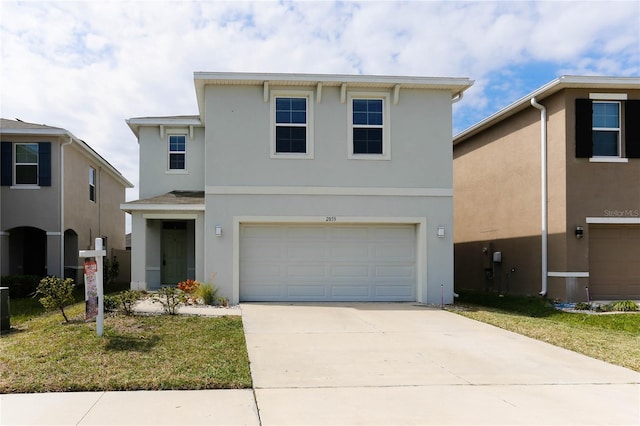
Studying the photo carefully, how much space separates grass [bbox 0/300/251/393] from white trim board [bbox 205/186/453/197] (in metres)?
4.22

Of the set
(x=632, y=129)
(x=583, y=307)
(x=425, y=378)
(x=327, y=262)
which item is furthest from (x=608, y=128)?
(x=425, y=378)

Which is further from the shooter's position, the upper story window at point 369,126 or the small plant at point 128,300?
the upper story window at point 369,126

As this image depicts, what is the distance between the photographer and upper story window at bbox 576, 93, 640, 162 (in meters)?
13.6

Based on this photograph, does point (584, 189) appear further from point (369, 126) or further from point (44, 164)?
point (44, 164)

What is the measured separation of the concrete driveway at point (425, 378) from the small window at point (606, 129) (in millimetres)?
7180

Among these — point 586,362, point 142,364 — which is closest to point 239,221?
point 142,364

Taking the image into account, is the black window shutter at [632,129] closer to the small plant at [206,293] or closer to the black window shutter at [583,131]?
the black window shutter at [583,131]

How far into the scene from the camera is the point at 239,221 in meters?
13.0

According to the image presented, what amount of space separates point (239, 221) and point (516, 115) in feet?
30.8

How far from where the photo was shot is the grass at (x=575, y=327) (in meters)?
7.84

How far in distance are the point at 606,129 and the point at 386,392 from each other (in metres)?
11.6

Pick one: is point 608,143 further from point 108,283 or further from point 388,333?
point 108,283

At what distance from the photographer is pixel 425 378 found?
20.5ft

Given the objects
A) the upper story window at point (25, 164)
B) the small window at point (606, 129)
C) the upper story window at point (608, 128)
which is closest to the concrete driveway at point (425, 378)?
the upper story window at point (608, 128)
